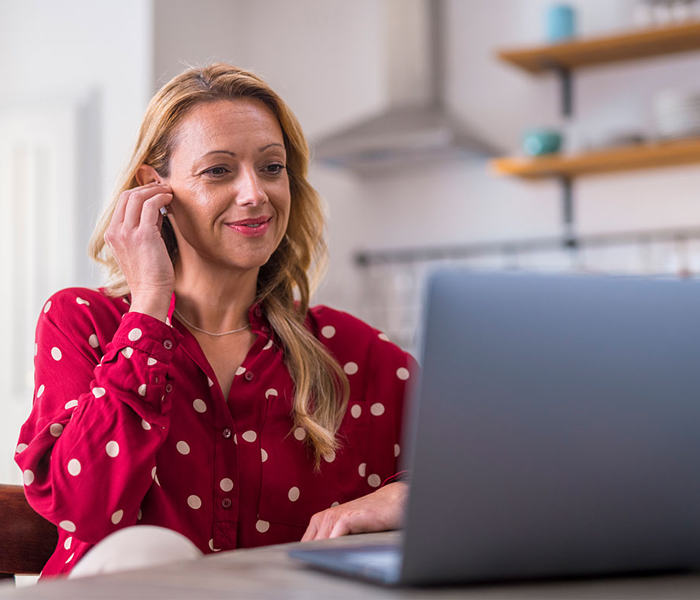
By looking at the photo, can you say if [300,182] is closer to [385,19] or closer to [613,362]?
[613,362]

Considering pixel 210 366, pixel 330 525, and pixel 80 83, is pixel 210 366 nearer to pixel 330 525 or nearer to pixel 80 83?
pixel 330 525

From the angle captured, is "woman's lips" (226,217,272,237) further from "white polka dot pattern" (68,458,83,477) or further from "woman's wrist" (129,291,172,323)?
"white polka dot pattern" (68,458,83,477)

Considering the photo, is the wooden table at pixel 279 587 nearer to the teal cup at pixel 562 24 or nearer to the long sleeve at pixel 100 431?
the long sleeve at pixel 100 431

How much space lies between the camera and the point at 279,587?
0.64 meters

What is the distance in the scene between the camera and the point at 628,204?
3.23 meters

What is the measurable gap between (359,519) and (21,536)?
0.51 m

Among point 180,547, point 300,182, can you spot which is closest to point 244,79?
point 300,182

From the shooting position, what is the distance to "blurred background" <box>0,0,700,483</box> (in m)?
3.16

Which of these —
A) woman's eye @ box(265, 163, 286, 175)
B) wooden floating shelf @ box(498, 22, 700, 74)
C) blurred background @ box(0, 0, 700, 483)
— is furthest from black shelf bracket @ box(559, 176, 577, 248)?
woman's eye @ box(265, 163, 286, 175)

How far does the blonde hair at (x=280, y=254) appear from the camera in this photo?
152 cm

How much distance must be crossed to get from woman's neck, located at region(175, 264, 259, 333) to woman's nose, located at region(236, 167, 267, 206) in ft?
0.49

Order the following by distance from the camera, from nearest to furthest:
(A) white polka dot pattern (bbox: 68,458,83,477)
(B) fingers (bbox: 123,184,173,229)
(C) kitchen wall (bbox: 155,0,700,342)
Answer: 1. (A) white polka dot pattern (bbox: 68,458,83,477)
2. (B) fingers (bbox: 123,184,173,229)
3. (C) kitchen wall (bbox: 155,0,700,342)

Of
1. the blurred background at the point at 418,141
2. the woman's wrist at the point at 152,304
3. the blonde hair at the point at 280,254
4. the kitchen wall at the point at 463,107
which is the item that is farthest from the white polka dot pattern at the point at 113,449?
the kitchen wall at the point at 463,107

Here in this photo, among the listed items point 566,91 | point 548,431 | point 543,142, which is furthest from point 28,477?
point 566,91
